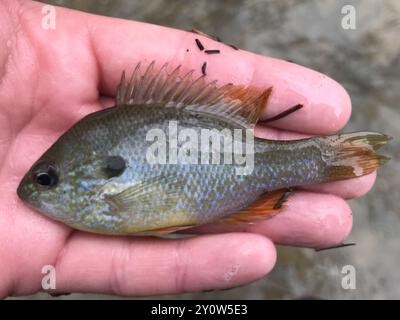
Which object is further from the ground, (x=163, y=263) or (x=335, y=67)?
(x=335, y=67)

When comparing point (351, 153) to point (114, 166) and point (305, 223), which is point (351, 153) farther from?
point (114, 166)

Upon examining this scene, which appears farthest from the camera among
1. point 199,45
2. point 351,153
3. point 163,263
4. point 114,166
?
point 199,45

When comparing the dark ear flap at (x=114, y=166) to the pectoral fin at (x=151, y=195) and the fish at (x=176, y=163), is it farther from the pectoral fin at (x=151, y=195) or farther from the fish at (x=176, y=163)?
the pectoral fin at (x=151, y=195)

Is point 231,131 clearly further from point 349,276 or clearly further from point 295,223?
point 349,276

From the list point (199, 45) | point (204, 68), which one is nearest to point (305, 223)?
point (204, 68)
